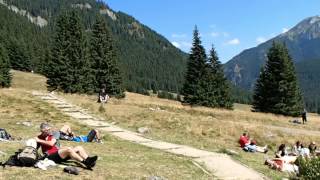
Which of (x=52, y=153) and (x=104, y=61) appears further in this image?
(x=104, y=61)

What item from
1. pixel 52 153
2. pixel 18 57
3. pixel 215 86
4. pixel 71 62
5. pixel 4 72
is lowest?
pixel 52 153

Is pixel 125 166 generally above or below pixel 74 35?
below

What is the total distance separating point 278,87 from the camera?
66.1 metres

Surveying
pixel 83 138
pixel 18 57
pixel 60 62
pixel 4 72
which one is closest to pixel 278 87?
pixel 60 62

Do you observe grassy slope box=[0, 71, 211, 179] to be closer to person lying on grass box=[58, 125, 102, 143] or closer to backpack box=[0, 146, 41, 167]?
backpack box=[0, 146, 41, 167]

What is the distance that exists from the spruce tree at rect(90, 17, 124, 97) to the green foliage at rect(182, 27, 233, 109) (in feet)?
31.9

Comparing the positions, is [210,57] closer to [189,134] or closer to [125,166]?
[189,134]

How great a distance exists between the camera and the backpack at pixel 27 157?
13.5 meters

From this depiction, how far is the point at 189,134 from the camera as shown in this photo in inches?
1209

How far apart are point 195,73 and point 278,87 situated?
1155 cm

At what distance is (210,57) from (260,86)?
8.27 metres

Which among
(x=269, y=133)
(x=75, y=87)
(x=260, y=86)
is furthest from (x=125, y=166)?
(x=260, y=86)

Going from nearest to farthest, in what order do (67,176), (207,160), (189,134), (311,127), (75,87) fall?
(67,176), (207,160), (189,134), (311,127), (75,87)

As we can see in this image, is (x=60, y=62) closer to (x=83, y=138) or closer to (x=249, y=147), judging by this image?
(x=249, y=147)
